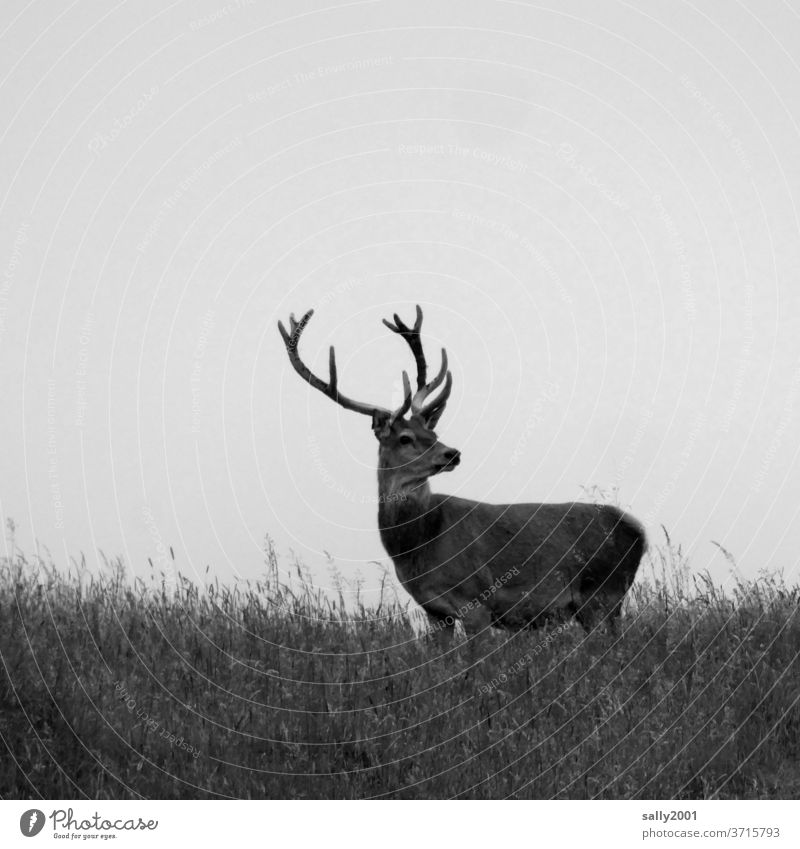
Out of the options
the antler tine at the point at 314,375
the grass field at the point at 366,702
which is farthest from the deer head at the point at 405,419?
the grass field at the point at 366,702

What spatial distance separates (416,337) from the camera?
32.6 feet

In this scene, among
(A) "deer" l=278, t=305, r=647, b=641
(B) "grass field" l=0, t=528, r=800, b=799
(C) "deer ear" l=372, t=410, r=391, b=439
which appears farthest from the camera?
(C) "deer ear" l=372, t=410, r=391, b=439

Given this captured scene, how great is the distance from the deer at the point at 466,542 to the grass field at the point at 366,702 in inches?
29.6

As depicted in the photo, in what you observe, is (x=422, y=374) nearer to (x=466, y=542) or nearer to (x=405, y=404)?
(x=405, y=404)

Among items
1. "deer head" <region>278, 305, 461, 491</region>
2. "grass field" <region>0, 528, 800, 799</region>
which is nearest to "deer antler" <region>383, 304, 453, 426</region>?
"deer head" <region>278, 305, 461, 491</region>

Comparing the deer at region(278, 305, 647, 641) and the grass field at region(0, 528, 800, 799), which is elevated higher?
the deer at region(278, 305, 647, 641)

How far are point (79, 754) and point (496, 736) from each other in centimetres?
229

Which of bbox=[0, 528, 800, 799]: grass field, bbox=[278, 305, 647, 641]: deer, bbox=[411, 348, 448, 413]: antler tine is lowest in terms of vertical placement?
bbox=[0, 528, 800, 799]: grass field

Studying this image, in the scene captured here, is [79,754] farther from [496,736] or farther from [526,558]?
[526,558]

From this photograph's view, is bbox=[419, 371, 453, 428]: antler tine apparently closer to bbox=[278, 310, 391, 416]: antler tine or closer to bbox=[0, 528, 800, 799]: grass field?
bbox=[278, 310, 391, 416]: antler tine

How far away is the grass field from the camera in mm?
6062

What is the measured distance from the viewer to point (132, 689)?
262 inches

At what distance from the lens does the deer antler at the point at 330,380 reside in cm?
950
